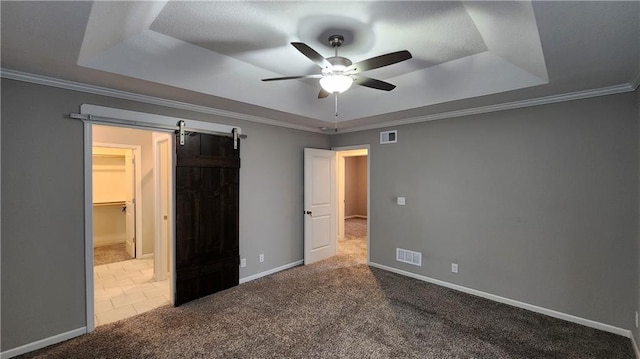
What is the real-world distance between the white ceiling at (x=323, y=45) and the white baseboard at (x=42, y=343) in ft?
7.65

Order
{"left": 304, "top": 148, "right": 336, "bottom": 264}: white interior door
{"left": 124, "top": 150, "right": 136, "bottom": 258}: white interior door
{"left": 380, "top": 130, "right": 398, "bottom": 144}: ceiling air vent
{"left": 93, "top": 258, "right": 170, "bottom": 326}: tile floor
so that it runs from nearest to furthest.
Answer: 1. {"left": 93, "top": 258, "right": 170, "bottom": 326}: tile floor
2. {"left": 380, "top": 130, "right": 398, "bottom": 144}: ceiling air vent
3. {"left": 304, "top": 148, "right": 336, "bottom": 264}: white interior door
4. {"left": 124, "top": 150, "right": 136, "bottom": 258}: white interior door

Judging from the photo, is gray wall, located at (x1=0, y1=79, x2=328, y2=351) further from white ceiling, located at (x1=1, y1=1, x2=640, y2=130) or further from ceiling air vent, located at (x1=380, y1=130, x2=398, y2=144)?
ceiling air vent, located at (x1=380, y1=130, x2=398, y2=144)

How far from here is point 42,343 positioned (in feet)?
8.29

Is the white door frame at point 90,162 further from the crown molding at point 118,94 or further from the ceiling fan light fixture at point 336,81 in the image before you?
the ceiling fan light fixture at point 336,81

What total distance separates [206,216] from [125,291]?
155cm

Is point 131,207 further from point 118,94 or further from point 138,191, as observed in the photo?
point 118,94

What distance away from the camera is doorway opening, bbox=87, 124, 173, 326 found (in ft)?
11.6

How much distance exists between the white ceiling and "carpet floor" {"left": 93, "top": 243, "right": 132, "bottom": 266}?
3686 millimetres

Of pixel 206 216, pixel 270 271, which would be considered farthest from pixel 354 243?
pixel 206 216

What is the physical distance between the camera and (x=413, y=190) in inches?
166

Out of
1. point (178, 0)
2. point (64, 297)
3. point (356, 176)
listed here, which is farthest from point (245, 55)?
point (356, 176)

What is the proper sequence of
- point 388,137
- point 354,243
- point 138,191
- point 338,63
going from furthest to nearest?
1. point 354,243
2. point 138,191
3. point 388,137
4. point 338,63

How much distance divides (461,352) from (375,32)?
2831mm

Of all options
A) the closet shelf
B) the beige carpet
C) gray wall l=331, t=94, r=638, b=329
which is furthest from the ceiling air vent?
the closet shelf
